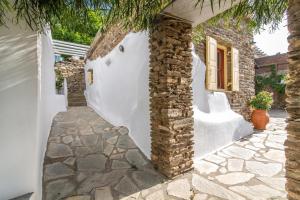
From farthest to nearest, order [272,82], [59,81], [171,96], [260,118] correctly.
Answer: [272,82], [59,81], [260,118], [171,96]

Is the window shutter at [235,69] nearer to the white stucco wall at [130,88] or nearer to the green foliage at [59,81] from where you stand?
the white stucco wall at [130,88]

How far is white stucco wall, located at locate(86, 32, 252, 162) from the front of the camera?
154 inches

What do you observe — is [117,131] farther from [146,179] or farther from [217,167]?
[217,167]

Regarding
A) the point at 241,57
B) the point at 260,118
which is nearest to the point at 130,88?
the point at 241,57

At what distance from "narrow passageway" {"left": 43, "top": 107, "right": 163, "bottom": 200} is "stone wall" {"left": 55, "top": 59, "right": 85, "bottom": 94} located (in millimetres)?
5627

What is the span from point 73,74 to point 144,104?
7638 mm

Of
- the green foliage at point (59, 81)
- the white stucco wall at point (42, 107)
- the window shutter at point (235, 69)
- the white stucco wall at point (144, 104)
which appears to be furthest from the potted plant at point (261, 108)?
the green foliage at point (59, 81)

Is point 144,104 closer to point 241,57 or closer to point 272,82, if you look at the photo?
point 241,57

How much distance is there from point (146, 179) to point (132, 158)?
0.68 m

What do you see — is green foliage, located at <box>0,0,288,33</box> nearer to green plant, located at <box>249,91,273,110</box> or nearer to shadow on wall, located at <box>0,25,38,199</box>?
shadow on wall, located at <box>0,25,38,199</box>

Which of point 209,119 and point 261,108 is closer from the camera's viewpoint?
point 209,119

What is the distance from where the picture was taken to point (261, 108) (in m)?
6.07

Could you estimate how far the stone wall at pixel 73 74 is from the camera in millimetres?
10098

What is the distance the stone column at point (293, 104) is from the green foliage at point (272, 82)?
1310 centimetres
